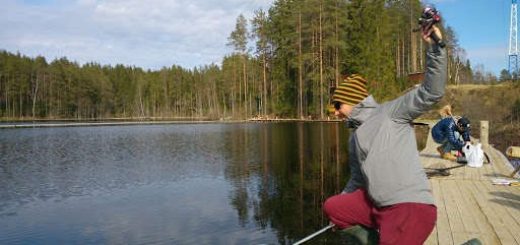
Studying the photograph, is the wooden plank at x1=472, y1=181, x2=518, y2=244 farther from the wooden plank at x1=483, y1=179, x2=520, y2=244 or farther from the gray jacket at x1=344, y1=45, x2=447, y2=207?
the gray jacket at x1=344, y1=45, x2=447, y2=207

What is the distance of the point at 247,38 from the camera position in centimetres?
6738

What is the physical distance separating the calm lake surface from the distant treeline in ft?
63.5

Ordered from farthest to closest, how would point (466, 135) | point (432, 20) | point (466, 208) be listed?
point (466, 135) < point (466, 208) < point (432, 20)

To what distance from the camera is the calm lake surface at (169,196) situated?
873 cm

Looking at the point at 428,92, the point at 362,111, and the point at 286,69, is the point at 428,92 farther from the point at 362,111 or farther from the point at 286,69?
the point at 286,69

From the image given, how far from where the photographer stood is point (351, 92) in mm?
3561

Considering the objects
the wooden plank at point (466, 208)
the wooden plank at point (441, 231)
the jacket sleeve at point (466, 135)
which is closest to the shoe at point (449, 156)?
the jacket sleeve at point (466, 135)

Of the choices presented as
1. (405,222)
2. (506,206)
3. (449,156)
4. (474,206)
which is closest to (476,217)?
(474,206)

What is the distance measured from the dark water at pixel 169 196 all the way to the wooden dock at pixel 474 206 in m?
2.03

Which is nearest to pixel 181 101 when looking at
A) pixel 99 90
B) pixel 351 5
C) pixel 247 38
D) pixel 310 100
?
pixel 99 90

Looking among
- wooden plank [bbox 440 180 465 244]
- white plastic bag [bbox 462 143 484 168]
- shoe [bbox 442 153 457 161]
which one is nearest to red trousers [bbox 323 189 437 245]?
wooden plank [bbox 440 180 465 244]

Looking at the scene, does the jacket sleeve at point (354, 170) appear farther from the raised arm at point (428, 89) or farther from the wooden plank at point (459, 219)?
the wooden plank at point (459, 219)

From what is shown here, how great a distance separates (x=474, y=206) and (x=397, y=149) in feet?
15.7

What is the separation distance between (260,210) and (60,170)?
33.0 feet
